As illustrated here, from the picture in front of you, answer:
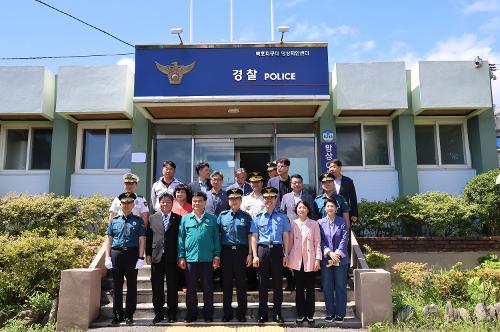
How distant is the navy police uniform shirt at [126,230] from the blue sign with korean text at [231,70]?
4.23 m

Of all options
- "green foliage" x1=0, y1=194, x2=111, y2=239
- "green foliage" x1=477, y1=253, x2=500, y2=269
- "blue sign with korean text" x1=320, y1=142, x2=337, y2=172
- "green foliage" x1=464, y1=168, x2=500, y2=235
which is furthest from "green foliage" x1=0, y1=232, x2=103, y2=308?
"green foliage" x1=464, y1=168, x2=500, y2=235

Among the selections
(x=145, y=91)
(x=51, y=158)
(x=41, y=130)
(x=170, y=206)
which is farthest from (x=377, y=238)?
(x=41, y=130)

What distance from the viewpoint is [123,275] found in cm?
583

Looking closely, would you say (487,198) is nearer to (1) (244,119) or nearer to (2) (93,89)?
(1) (244,119)

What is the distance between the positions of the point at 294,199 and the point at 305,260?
103cm

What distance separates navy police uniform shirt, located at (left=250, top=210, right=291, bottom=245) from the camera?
5.74 metres

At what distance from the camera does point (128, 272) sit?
5777mm

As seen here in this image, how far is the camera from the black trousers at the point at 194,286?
570cm

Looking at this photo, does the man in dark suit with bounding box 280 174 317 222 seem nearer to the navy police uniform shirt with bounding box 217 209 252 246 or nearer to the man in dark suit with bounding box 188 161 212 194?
the navy police uniform shirt with bounding box 217 209 252 246

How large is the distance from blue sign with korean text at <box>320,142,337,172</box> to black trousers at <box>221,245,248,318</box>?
5.26m

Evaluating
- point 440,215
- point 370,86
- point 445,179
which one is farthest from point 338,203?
point 445,179

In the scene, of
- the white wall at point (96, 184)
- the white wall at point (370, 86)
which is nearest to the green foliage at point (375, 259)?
the white wall at point (370, 86)

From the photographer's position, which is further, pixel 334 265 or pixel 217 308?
pixel 217 308

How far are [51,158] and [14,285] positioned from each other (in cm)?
519
